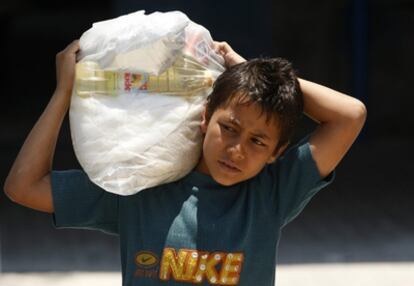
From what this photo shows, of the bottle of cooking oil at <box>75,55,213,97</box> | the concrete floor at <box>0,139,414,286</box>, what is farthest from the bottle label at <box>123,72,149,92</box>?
the concrete floor at <box>0,139,414,286</box>

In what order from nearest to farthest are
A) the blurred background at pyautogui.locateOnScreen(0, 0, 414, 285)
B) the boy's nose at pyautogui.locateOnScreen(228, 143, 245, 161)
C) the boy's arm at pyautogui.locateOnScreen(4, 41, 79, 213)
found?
the boy's nose at pyautogui.locateOnScreen(228, 143, 245, 161)
the boy's arm at pyautogui.locateOnScreen(4, 41, 79, 213)
the blurred background at pyautogui.locateOnScreen(0, 0, 414, 285)

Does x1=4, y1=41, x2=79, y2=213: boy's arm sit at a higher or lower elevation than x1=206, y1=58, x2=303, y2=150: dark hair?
lower

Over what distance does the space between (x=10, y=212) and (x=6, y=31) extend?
8.63m

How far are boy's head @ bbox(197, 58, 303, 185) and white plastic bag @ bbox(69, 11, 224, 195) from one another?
82 millimetres

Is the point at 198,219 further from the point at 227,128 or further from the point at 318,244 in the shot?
the point at 318,244

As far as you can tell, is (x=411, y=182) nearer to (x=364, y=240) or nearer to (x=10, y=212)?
(x=364, y=240)

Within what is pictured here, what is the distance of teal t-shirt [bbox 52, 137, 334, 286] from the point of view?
2014 mm

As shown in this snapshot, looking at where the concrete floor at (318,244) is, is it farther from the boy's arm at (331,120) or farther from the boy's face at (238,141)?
the boy's face at (238,141)

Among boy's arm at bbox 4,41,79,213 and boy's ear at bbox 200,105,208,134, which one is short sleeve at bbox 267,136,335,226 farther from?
boy's arm at bbox 4,41,79,213

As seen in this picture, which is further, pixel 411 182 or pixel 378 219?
pixel 411 182

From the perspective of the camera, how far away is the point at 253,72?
2021 mm

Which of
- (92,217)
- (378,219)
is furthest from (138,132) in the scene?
(378,219)

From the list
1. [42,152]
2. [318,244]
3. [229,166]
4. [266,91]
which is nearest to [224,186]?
[229,166]

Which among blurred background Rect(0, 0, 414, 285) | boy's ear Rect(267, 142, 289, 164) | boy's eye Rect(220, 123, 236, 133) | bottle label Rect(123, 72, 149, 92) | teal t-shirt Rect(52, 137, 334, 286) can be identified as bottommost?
blurred background Rect(0, 0, 414, 285)
